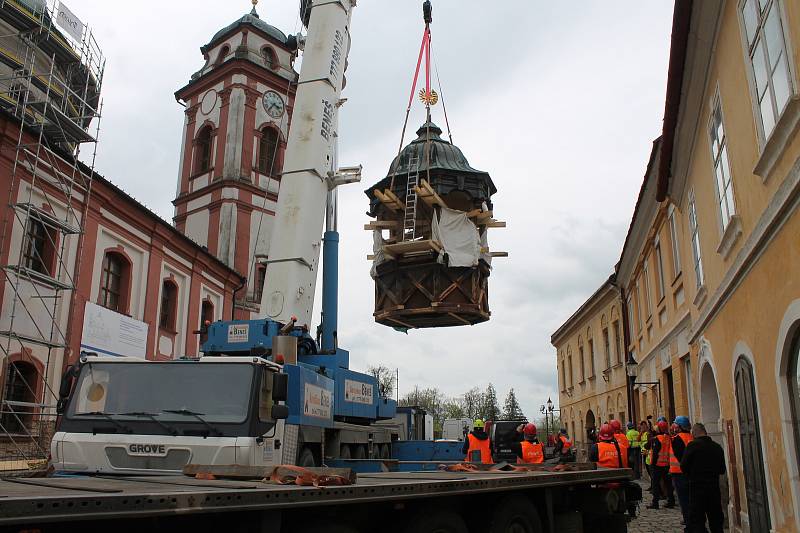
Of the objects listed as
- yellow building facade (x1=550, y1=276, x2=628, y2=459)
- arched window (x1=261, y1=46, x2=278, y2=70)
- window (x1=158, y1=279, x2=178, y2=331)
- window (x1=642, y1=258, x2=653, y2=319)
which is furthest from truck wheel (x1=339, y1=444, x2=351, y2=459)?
arched window (x1=261, y1=46, x2=278, y2=70)

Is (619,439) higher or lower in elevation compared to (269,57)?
lower

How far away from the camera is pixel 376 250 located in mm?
15508

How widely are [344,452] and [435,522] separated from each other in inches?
194

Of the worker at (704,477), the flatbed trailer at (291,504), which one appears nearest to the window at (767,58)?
the worker at (704,477)

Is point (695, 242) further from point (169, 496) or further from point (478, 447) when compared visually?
point (169, 496)

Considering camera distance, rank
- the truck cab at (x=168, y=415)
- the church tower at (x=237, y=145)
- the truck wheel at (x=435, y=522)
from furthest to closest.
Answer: the church tower at (x=237, y=145)
the truck cab at (x=168, y=415)
the truck wheel at (x=435, y=522)

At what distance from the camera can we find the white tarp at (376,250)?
1515cm

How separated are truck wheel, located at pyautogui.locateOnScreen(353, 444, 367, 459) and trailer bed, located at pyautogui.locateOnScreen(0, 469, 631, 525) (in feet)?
17.0

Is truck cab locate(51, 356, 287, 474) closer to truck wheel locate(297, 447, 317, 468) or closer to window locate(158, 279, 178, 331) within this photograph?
truck wheel locate(297, 447, 317, 468)

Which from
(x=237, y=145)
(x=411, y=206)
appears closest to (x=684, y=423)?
(x=411, y=206)

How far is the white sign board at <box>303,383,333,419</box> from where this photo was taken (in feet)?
28.7

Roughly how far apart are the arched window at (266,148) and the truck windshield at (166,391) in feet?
74.1

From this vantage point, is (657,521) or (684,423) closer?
(684,423)

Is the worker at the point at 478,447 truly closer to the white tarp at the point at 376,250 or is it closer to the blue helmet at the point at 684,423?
the blue helmet at the point at 684,423
